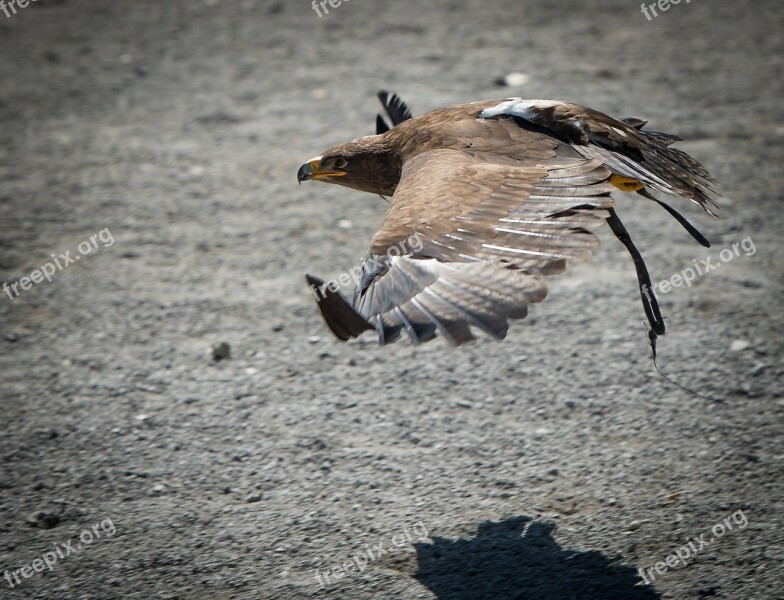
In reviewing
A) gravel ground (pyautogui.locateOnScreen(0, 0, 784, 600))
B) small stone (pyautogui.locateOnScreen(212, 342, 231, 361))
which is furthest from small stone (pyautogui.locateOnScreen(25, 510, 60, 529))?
small stone (pyautogui.locateOnScreen(212, 342, 231, 361))

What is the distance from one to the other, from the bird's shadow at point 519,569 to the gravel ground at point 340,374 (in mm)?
12

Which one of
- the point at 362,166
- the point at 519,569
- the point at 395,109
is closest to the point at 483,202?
the point at 362,166

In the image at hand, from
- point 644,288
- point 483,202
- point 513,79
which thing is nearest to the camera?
point 483,202

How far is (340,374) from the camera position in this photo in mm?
4684

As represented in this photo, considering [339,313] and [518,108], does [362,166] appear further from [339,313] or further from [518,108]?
[339,313]

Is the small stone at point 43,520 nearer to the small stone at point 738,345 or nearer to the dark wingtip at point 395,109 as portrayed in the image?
the dark wingtip at point 395,109

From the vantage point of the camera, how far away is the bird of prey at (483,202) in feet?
9.79

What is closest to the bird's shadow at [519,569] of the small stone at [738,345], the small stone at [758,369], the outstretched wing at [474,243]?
the outstretched wing at [474,243]

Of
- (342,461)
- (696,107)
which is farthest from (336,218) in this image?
(696,107)

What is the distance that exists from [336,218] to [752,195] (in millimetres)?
2922

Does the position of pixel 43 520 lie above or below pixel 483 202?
below

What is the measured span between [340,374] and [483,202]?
5.00ft

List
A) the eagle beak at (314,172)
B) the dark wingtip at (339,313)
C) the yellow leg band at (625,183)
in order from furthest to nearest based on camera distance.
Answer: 1. the eagle beak at (314,172)
2. the yellow leg band at (625,183)
3. the dark wingtip at (339,313)

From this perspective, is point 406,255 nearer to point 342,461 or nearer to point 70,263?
point 342,461
